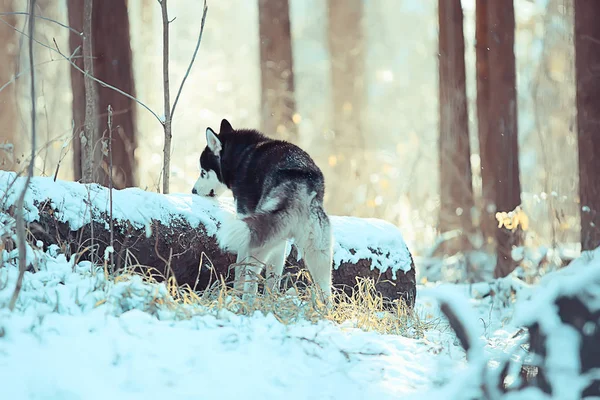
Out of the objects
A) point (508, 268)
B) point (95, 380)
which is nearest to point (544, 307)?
point (95, 380)

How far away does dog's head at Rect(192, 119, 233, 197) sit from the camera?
20.3 feet

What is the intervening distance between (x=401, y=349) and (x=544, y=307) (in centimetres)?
113

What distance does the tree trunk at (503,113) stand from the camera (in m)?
10.3

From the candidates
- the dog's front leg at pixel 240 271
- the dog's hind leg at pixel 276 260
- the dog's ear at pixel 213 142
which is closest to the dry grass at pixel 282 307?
the dog's front leg at pixel 240 271

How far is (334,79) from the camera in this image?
23.1 metres

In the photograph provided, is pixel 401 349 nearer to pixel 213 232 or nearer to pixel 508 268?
pixel 213 232

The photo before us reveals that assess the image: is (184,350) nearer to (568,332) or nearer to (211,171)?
(568,332)

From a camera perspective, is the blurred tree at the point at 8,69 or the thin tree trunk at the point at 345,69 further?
the thin tree trunk at the point at 345,69

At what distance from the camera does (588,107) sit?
28.9 feet

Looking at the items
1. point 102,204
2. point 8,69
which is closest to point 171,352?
point 102,204

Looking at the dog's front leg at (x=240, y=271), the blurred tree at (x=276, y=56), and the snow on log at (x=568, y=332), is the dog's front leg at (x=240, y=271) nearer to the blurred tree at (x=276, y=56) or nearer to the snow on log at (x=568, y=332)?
the snow on log at (x=568, y=332)

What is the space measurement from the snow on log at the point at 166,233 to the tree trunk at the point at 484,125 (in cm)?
467

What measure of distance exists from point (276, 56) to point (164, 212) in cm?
786

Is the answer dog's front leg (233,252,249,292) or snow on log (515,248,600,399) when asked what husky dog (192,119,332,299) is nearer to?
dog's front leg (233,252,249,292)
